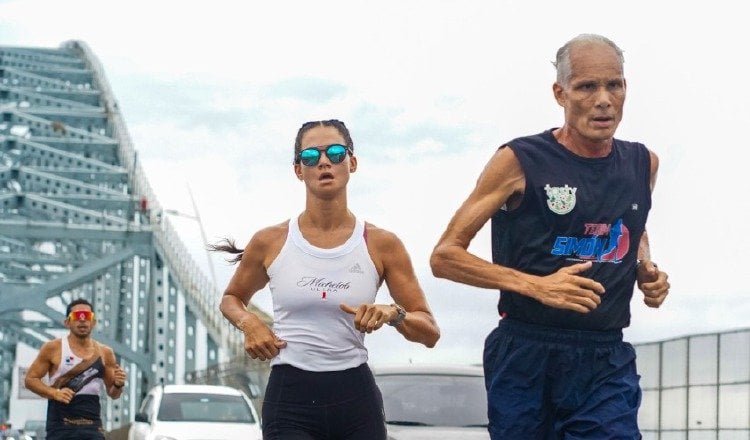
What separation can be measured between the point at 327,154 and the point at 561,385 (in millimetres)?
1281

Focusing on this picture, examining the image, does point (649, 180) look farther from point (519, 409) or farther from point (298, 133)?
point (298, 133)

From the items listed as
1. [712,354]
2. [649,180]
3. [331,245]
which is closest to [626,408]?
[649,180]

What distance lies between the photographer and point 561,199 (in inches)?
207

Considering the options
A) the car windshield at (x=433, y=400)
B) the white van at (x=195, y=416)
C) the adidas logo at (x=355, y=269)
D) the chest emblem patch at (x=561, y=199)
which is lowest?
the white van at (x=195, y=416)

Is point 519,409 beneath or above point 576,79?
beneath

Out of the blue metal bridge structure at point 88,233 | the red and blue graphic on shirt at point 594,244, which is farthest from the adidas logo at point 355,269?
the blue metal bridge structure at point 88,233

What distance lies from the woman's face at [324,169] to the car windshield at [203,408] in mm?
12215

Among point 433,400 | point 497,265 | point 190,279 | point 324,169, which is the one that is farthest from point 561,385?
point 190,279

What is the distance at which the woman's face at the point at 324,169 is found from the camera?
19.8ft

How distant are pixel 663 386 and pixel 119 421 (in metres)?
40.3

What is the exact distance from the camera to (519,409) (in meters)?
5.32

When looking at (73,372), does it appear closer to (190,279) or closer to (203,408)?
(203,408)

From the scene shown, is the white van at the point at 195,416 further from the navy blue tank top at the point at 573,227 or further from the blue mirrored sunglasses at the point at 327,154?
the navy blue tank top at the point at 573,227

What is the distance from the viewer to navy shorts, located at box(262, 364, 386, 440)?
585 centimetres
